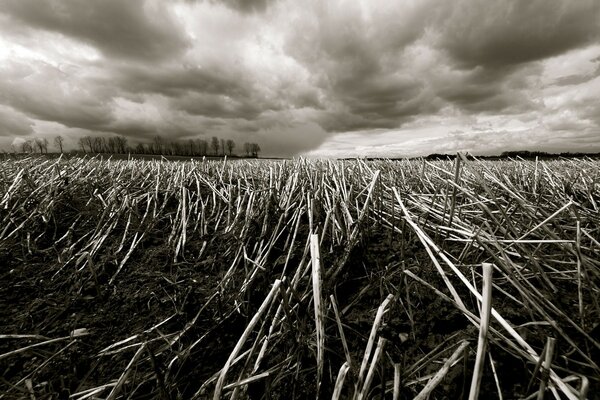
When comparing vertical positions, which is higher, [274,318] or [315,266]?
[315,266]

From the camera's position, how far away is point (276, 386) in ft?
4.91

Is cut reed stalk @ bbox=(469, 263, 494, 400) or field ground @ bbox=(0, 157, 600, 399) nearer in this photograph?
cut reed stalk @ bbox=(469, 263, 494, 400)

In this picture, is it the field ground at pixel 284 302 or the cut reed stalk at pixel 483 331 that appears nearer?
the cut reed stalk at pixel 483 331

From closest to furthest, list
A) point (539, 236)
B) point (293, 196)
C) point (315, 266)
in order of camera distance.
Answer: point (315, 266), point (539, 236), point (293, 196)

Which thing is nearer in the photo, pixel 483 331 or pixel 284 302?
pixel 483 331

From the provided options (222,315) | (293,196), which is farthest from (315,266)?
(293,196)

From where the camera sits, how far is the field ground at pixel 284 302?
1.44 metres

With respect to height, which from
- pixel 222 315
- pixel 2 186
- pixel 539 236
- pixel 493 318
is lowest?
pixel 222 315

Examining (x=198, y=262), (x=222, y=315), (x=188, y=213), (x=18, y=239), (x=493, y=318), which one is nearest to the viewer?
(x=493, y=318)

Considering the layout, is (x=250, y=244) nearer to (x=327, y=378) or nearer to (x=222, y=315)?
(x=222, y=315)

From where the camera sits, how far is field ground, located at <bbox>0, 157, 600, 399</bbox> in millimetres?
1439

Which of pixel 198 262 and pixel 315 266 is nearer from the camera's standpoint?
pixel 315 266

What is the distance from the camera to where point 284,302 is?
1.53m

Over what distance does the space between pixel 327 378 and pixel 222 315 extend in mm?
767
